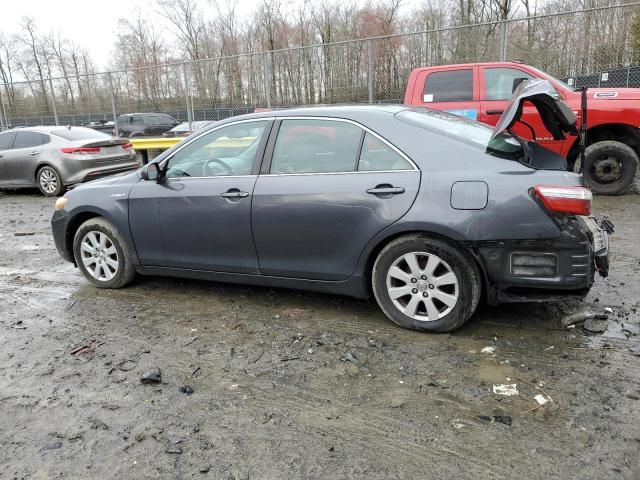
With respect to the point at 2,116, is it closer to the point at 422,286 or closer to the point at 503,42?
the point at 503,42

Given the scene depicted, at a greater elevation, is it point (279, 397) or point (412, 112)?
point (412, 112)

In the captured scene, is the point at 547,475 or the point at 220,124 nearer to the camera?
the point at 547,475

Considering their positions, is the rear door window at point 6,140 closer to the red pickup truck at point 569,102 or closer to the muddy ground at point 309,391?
the muddy ground at point 309,391

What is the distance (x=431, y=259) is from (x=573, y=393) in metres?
1.14

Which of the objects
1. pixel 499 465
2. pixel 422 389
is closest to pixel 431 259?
pixel 422 389

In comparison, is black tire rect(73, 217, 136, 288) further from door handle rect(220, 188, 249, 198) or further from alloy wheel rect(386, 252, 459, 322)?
alloy wheel rect(386, 252, 459, 322)

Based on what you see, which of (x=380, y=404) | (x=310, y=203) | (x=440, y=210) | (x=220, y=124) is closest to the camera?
(x=380, y=404)

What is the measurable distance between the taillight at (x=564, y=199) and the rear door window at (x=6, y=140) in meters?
11.9

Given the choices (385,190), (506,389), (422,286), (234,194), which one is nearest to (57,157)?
(234,194)

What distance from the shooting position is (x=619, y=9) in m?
10.4

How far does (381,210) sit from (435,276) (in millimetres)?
576

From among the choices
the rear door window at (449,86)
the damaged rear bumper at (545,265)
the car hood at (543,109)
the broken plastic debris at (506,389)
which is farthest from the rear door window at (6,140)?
the broken plastic debris at (506,389)

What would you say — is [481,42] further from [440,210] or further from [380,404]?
[380,404]

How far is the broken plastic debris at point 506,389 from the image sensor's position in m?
2.88
